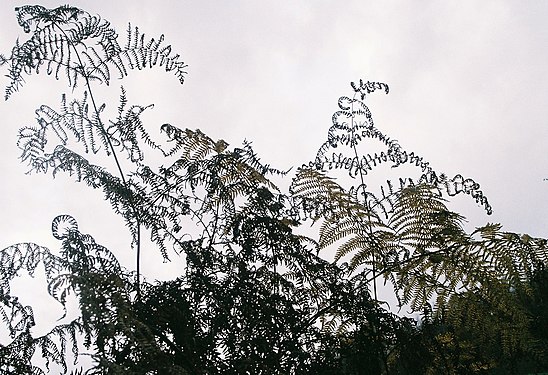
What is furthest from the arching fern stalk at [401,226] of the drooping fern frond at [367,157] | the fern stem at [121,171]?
the fern stem at [121,171]

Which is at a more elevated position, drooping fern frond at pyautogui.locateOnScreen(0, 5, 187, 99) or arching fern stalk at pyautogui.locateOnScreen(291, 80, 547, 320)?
drooping fern frond at pyautogui.locateOnScreen(0, 5, 187, 99)

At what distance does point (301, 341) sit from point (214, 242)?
35 centimetres

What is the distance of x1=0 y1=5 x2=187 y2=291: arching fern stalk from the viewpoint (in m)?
1.78

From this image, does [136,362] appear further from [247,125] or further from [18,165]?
→ [247,125]

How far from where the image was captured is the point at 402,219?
2111mm

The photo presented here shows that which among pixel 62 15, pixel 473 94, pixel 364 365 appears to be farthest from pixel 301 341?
pixel 473 94

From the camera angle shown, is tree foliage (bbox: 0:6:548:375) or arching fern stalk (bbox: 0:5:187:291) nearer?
tree foliage (bbox: 0:6:548:375)

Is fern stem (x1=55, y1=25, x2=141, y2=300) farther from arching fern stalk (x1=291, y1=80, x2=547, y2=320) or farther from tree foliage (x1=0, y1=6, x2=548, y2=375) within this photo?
arching fern stalk (x1=291, y1=80, x2=547, y2=320)

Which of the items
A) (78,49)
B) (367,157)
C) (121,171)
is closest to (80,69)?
(78,49)

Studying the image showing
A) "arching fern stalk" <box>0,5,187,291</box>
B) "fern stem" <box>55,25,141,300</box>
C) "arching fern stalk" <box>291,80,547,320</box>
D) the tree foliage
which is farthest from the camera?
"arching fern stalk" <box>291,80,547,320</box>

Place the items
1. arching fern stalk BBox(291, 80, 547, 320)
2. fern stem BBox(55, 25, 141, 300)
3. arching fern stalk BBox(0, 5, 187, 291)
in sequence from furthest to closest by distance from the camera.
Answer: arching fern stalk BBox(291, 80, 547, 320) → arching fern stalk BBox(0, 5, 187, 291) → fern stem BBox(55, 25, 141, 300)

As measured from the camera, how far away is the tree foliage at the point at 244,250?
157 centimetres

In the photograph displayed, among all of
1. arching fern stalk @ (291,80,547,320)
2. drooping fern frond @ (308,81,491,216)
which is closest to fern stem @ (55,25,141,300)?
arching fern stalk @ (291,80,547,320)

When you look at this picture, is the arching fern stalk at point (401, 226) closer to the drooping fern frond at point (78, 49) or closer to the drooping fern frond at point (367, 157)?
the drooping fern frond at point (367, 157)
